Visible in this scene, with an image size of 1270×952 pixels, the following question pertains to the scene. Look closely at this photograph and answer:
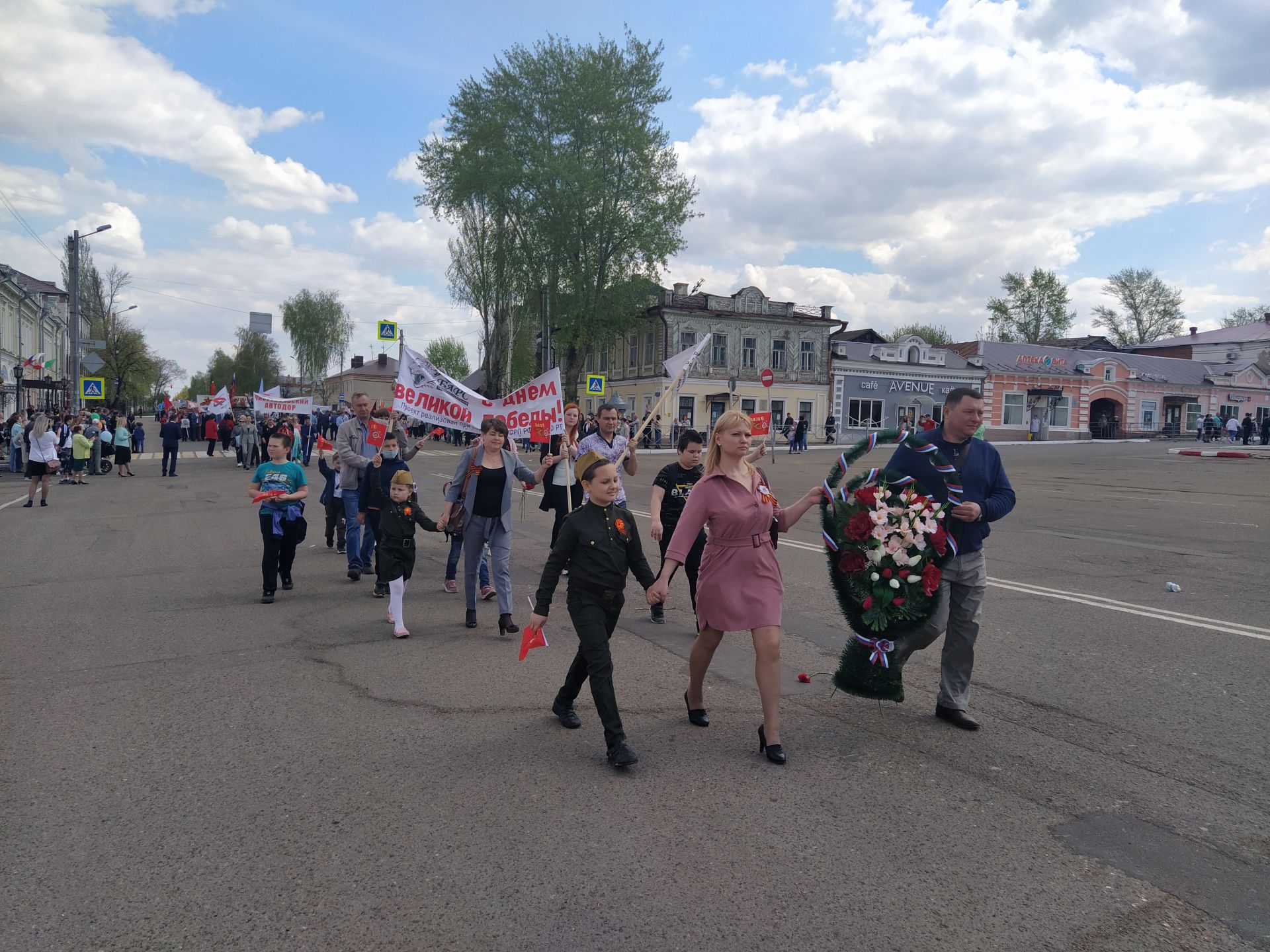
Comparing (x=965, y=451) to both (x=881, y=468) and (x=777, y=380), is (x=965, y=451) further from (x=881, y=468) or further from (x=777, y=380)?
(x=777, y=380)

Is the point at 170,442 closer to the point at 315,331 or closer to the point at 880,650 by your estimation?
the point at 880,650

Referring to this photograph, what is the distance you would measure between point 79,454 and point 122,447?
106 inches

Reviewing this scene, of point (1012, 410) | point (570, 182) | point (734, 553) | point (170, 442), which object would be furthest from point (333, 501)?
point (1012, 410)

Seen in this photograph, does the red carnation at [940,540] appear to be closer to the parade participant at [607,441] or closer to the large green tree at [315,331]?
the parade participant at [607,441]

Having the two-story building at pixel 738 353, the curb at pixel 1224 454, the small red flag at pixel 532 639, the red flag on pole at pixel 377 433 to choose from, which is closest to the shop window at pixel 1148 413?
→ the two-story building at pixel 738 353

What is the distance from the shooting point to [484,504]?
7551 millimetres

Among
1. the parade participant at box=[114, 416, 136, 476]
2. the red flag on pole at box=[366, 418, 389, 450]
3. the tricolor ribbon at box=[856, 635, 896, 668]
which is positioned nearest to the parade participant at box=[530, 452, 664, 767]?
the tricolor ribbon at box=[856, 635, 896, 668]

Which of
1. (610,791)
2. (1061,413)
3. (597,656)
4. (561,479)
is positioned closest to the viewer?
(610,791)

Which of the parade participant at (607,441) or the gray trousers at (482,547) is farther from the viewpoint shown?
the parade participant at (607,441)

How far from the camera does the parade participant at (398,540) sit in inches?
287

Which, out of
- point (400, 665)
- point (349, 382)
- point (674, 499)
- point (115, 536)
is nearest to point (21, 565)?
point (115, 536)

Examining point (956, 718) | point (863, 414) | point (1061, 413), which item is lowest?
point (956, 718)

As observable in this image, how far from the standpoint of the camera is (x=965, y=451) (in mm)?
5230

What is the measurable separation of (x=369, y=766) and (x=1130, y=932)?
3406mm
